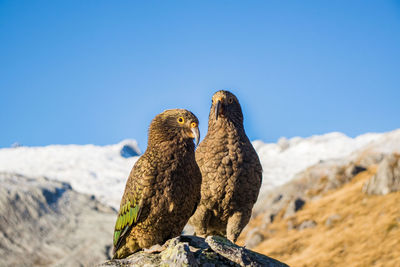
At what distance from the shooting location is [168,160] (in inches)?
305

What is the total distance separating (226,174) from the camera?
9.93m

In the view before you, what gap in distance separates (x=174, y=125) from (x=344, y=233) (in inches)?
1564

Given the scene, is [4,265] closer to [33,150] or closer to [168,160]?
[33,150]

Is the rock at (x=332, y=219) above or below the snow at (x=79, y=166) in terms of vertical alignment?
below

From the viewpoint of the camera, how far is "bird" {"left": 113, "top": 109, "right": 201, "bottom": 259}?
25.1 ft

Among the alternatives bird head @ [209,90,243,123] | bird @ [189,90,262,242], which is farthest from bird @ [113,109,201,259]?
bird head @ [209,90,243,123]

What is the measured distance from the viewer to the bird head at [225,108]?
9.92 metres

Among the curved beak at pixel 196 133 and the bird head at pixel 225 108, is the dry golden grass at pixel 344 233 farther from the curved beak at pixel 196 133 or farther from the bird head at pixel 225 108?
the curved beak at pixel 196 133

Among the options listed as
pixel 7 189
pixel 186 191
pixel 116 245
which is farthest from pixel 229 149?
pixel 7 189

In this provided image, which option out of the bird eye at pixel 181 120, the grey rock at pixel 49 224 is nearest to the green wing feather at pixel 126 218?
the bird eye at pixel 181 120

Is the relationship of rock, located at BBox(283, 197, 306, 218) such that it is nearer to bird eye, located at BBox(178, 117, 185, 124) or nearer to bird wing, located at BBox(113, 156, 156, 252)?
bird wing, located at BBox(113, 156, 156, 252)

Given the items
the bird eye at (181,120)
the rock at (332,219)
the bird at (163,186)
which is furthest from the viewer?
the rock at (332,219)

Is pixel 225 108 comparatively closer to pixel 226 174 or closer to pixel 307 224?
pixel 226 174

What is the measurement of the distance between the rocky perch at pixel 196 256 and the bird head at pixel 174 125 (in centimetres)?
176
